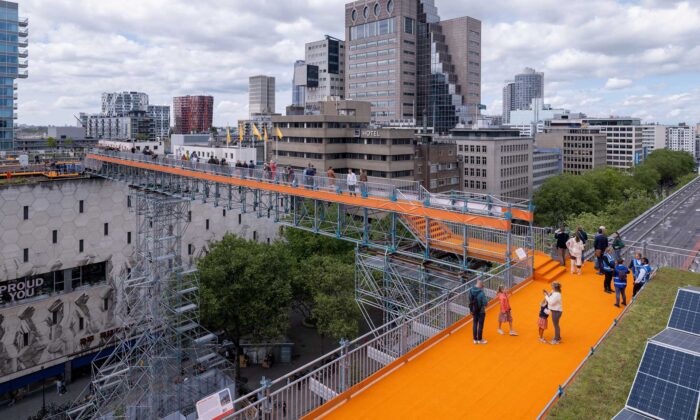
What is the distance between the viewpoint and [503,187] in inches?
4087

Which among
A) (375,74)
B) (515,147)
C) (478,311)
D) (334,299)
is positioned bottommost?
(334,299)

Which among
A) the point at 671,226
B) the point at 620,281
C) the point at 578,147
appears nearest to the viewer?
the point at 620,281

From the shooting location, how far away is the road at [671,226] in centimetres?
3783

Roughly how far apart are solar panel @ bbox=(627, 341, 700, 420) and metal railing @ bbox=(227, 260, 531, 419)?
5262 millimetres

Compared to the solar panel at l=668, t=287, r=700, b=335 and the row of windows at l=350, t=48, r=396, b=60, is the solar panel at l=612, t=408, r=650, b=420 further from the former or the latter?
the row of windows at l=350, t=48, r=396, b=60

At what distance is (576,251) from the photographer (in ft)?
64.5

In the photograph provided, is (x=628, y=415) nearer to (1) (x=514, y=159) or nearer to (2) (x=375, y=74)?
(1) (x=514, y=159)

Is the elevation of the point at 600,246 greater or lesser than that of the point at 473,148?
lesser

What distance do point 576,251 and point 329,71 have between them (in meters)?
162

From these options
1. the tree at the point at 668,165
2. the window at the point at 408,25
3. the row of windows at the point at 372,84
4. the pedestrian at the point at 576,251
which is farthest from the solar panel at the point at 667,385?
the window at the point at 408,25

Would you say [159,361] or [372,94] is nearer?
[159,361]

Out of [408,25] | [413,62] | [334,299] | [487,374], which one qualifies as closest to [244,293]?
[334,299]

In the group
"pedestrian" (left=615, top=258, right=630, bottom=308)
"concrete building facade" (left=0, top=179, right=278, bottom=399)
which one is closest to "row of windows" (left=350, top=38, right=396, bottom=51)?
"concrete building facade" (left=0, top=179, right=278, bottom=399)

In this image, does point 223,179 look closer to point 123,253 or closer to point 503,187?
point 123,253
